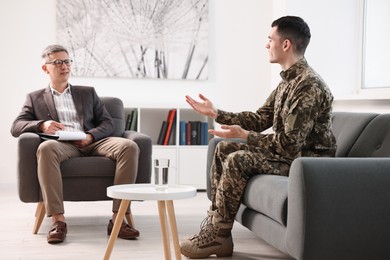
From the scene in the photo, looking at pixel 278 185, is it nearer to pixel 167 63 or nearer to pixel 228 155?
pixel 228 155

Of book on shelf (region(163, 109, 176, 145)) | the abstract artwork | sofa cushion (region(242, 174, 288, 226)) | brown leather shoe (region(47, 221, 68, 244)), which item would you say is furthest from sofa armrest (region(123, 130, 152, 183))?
the abstract artwork

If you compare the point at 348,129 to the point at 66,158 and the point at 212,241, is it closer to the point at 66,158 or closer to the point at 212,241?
the point at 212,241

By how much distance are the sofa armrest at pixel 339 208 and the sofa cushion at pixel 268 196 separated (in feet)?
0.53

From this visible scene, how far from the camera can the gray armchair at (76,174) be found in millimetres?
3703

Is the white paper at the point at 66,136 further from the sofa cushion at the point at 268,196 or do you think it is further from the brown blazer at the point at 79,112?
the sofa cushion at the point at 268,196

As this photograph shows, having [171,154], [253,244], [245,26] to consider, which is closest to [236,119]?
[253,244]

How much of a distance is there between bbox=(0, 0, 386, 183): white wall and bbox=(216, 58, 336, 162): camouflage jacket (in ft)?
7.14

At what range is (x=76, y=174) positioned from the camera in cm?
379

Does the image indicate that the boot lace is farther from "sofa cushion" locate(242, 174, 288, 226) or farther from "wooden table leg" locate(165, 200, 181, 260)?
"wooden table leg" locate(165, 200, 181, 260)

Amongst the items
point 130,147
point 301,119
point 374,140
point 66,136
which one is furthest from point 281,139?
point 66,136

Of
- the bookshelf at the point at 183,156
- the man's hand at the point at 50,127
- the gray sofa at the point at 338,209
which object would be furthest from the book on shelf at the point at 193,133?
the gray sofa at the point at 338,209

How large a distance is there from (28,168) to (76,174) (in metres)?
0.28

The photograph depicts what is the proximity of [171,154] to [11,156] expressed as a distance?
4.69 ft

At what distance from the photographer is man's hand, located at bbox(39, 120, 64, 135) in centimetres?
391
